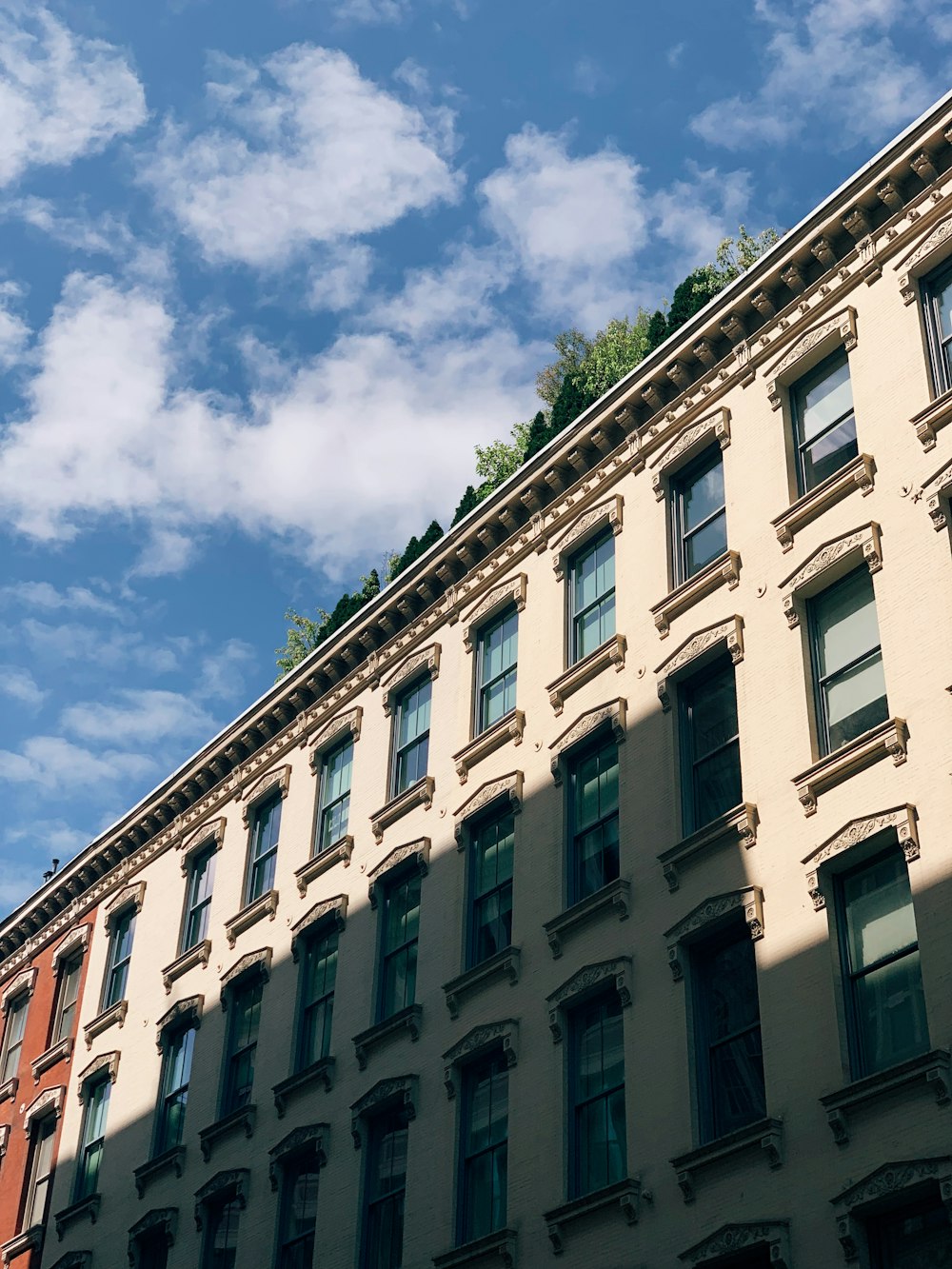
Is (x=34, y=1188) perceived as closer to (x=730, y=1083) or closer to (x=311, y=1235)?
(x=311, y=1235)

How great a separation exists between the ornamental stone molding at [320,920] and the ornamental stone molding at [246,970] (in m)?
0.72

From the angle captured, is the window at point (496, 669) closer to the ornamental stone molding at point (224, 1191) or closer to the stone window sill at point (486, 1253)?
the ornamental stone molding at point (224, 1191)

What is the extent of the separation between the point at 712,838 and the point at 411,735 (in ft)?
32.0

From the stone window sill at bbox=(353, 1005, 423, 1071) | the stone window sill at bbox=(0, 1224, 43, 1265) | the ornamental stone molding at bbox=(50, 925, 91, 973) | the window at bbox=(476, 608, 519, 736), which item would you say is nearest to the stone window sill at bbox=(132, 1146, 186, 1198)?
the stone window sill at bbox=(0, 1224, 43, 1265)

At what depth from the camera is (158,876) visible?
3684 centimetres

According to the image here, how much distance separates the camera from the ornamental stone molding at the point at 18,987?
40625 mm

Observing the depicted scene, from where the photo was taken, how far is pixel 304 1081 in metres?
27.9

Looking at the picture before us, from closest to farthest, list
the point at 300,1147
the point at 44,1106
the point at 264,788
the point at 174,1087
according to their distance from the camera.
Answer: the point at 300,1147
the point at 174,1087
the point at 264,788
the point at 44,1106

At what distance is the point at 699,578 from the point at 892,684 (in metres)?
4.76

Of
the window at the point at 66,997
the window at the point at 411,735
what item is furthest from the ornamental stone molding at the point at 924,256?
the window at the point at 66,997

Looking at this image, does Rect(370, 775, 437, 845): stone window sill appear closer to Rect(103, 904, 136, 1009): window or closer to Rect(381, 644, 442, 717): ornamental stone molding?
Rect(381, 644, 442, 717): ornamental stone molding

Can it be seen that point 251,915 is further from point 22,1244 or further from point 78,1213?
point 22,1244

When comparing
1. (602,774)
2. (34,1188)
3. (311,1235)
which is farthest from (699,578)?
(34,1188)

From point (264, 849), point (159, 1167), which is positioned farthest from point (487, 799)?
point (159, 1167)
